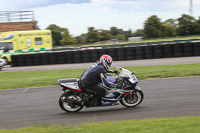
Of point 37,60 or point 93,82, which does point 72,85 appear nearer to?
point 93,82

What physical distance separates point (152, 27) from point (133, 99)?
71.0 meters

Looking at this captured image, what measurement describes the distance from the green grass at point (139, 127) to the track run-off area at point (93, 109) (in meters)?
0.80

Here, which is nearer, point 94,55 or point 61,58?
point 94,55

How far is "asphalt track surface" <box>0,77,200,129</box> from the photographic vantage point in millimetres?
6781

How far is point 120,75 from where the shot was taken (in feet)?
24.3

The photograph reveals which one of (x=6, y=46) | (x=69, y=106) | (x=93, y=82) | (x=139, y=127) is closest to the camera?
(x=139, y=127)

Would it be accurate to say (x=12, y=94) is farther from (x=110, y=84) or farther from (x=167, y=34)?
(x=167, y=34)

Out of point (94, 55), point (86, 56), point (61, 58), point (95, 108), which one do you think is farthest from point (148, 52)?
point (95, 108)

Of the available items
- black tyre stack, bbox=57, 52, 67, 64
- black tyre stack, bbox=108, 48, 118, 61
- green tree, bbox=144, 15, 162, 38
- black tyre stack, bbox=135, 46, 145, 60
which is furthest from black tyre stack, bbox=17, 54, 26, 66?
green tree, bbox=144, 15, 162, 38

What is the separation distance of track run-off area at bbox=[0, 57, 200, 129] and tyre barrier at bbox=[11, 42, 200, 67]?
9.52 metres

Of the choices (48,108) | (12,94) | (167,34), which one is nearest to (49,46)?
(12,94)

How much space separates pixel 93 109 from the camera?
7883mm

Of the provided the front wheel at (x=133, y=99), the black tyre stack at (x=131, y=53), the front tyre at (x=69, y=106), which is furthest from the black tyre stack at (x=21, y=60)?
the front wheel at (x=133, y=99)

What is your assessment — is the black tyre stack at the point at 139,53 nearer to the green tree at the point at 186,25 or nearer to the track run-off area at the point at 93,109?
the track run-off area at the point at 93,109
